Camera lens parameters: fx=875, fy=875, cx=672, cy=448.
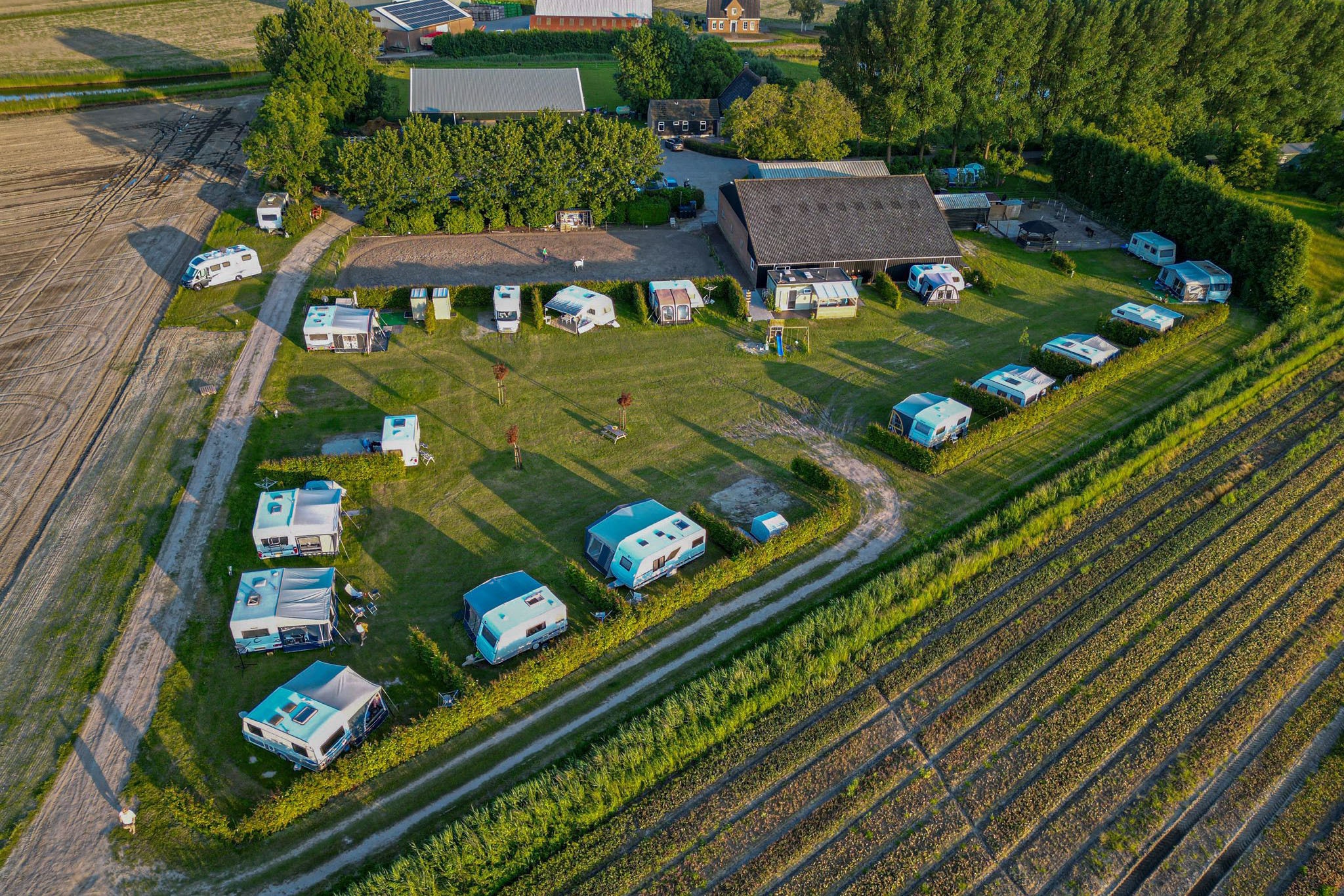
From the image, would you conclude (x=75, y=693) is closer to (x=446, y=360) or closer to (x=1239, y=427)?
(x=446, y=360)

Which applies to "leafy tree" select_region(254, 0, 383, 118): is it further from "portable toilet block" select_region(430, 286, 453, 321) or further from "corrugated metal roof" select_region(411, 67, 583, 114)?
"portable toilet block" select_region(430, 286, 453, 321)

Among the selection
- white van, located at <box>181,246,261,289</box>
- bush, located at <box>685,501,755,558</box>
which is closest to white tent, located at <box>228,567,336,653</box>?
bush, located at <box>685,501,755,558</box>

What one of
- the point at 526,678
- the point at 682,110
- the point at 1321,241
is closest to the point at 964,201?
the point at 1321,241

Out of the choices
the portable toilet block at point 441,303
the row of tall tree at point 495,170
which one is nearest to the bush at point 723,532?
the portable toilet block at point 441,303

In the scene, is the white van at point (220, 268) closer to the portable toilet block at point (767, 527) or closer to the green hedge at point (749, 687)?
the portable toilet block at point (767, 527)

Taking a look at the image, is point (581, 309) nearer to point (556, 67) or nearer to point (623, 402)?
point (623, 402)
